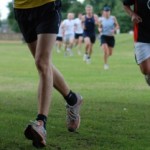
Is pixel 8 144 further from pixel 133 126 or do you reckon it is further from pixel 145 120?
pixel 145 120

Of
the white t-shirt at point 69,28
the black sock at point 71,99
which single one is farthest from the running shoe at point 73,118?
the white t-shirt at point 69,28

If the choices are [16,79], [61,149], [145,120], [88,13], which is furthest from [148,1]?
[88,13]

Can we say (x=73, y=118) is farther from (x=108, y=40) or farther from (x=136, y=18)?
(x=108, y=40)

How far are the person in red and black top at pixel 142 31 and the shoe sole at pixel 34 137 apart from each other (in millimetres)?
3135

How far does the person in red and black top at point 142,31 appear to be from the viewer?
7820 mm

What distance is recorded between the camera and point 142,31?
789 centimetres

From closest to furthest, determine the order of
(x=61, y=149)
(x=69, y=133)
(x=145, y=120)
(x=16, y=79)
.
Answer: (x=61, y=149) → (x=69, y=133) → (x=145, y=120) → (x=16, y=79)

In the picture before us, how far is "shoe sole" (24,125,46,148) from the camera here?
5148mm

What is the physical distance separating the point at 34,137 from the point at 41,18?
117 centimetres

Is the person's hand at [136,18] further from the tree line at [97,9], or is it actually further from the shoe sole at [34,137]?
the tree line at [97,9]

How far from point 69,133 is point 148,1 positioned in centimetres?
250

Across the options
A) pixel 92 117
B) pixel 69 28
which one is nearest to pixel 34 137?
pixel 92 117

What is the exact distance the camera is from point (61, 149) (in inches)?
208

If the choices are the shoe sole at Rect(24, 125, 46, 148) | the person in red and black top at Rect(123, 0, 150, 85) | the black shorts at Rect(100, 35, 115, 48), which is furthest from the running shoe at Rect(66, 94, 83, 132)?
the black shorts at Rect(100, 35, 115, 48)
